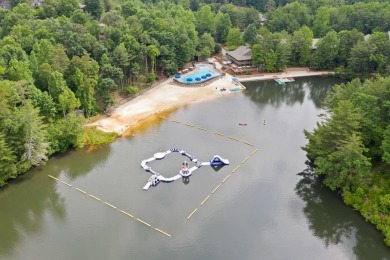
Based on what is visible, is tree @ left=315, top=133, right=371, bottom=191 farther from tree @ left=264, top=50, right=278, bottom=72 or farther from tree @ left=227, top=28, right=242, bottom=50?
tree @ left=227, top=28, right=242, bottom=50

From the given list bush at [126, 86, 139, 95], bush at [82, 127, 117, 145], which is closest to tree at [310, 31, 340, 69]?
bush at [126, 86, 139, 95]

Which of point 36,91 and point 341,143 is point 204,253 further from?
point 36,91

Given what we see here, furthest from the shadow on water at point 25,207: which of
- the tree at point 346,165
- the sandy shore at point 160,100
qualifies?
the tree at point 346,165

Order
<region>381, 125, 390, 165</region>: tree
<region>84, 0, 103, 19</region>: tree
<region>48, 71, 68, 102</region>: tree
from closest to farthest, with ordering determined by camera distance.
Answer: <region>381, 125, 390, 165</region>: tree
<region>48, 71, 68, 102</region>: tree
<region>84, 0, 103, 19</region>: tree

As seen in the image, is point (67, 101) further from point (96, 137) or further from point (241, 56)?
point (241, 56)

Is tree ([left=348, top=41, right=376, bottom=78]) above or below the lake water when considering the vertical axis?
above

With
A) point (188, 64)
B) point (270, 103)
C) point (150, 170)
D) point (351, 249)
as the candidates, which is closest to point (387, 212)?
point (351, 249)
